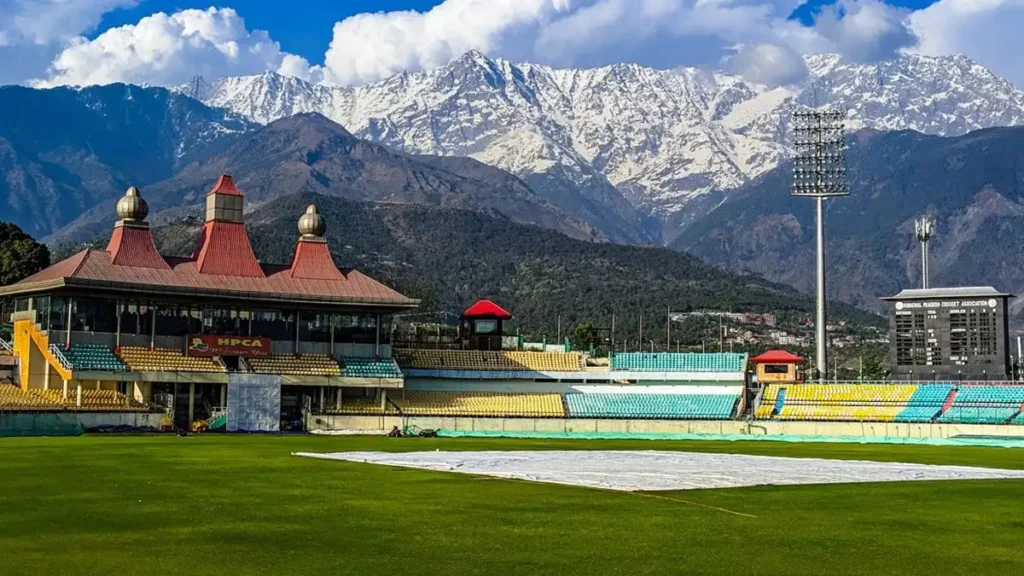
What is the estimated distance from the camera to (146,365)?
7188 centimetres

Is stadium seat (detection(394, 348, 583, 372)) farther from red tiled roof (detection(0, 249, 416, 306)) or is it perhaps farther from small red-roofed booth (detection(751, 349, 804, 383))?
small red-roofed booth (detection(751, 349, 804, 383))

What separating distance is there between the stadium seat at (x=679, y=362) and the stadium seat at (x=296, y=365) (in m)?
20.9

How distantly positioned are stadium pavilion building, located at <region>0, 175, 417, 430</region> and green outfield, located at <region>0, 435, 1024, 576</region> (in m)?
34.7

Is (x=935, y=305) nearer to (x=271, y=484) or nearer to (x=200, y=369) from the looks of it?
(x=200, y=369)

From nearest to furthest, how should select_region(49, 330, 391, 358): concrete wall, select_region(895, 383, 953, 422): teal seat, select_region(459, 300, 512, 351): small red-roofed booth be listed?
select_region(49, 330, 391, 358): concrete wall → select_region(895, 383, 953, 422): teal seat → select_region(459, 300, 512, 351): small red-roofed booth

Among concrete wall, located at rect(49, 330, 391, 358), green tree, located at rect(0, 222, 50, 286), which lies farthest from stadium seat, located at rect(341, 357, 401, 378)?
green tree, located at rect(0, 222, 50, 286)

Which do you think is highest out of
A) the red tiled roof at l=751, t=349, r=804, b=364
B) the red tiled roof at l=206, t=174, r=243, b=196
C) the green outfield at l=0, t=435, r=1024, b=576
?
the red tiled roof at l=206, t=174, r=243, b=196

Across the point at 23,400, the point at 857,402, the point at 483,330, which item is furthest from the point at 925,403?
the point at 23,400

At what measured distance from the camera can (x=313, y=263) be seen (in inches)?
3268

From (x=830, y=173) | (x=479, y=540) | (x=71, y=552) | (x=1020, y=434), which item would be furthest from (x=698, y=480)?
(x=830, y=173)

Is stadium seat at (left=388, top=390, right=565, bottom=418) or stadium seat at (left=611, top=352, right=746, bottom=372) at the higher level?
stadium seat at (left=611, top=352, right=746, bottom=372)

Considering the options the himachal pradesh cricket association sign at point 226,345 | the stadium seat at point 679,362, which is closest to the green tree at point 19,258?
the himachal pradesh cricket association sign at point 226,345

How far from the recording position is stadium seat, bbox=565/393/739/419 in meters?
80.2

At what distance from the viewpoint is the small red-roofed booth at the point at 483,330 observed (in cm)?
9131
